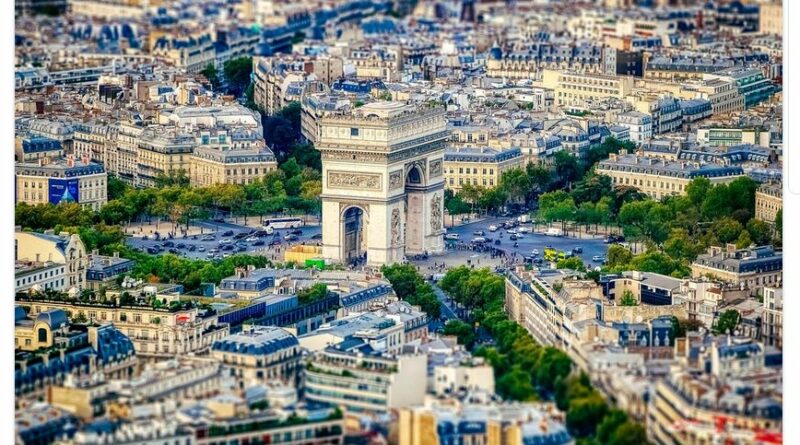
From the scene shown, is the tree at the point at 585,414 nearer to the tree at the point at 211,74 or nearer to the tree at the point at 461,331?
the tree at the point at 461,331

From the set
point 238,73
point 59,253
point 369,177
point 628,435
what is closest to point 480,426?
point 628,435

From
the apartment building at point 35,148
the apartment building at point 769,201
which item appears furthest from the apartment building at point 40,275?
the apartment building at point 769,201

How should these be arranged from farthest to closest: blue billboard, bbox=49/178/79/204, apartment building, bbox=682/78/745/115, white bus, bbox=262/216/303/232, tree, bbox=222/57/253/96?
tree, bbox=222/57/253/96
apartment building, bbox=682/78/745/115
blue billboard, bbox=49/178/79/204
white bus, bbox=262/216/303/232

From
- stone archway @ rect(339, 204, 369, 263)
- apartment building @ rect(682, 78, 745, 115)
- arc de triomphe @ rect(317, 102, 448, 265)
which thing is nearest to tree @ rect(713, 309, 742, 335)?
arc de triomphe @ rect(317, 102, 448, 265)

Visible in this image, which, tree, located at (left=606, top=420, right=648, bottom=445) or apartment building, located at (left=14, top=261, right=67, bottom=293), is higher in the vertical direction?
tree, located at (left=606, top=420, right=648, bottom=445)

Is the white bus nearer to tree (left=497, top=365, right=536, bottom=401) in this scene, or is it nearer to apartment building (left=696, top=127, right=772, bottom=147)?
apartment building (left=696, top=127, right=772, bottom=147)

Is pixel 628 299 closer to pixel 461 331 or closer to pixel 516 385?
pixel 461 331
